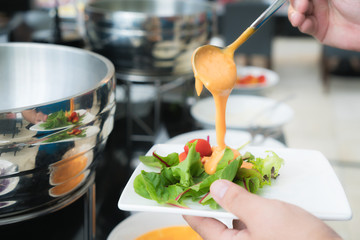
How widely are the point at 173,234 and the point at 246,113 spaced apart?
81cm

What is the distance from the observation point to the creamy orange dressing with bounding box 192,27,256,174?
81 centimetres

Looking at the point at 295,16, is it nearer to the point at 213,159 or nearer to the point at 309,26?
the point at 309,26

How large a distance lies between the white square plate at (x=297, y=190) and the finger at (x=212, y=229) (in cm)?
5

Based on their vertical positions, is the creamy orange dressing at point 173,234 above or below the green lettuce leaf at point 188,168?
below

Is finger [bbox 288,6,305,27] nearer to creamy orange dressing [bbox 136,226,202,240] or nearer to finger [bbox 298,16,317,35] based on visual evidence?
finger [bbox 298,16,317,35]

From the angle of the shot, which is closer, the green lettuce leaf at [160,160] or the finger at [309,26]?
the green lettuce leaf at [160,160]

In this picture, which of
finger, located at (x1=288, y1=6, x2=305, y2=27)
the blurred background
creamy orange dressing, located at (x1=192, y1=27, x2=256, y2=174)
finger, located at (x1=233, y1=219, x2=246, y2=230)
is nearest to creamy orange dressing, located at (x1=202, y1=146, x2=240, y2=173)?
creamy orange dressing, located at (x1=192, y1=27, x2=256, y2=174)

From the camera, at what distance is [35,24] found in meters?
2.17

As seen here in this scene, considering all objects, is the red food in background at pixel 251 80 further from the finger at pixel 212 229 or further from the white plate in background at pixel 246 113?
the finger at pixel 212 229

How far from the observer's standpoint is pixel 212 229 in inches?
28.5

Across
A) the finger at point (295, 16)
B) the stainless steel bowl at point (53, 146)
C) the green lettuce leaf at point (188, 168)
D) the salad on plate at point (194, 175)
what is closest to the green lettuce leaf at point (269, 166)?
the salad on plate at point (194, 175)

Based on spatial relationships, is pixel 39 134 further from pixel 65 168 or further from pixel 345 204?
pixel 345 204

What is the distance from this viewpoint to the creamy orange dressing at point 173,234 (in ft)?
2.78

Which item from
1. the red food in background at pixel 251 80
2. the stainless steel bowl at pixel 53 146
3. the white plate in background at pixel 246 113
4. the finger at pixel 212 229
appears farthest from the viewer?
the red food in background at pixel 251 80
